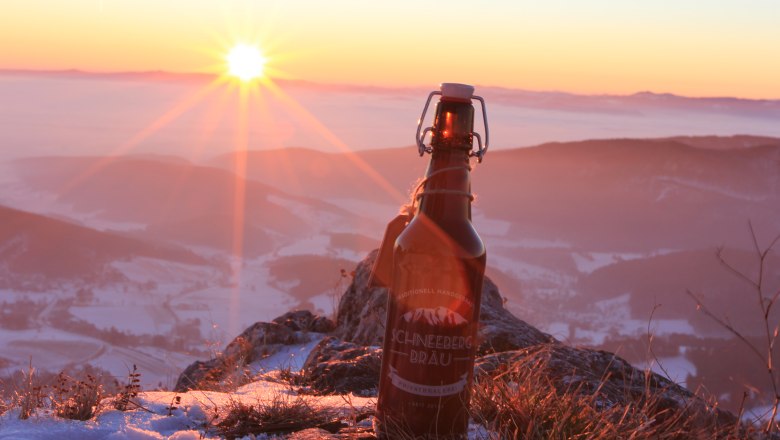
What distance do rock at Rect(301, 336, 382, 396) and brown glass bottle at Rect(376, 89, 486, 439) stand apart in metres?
1.24

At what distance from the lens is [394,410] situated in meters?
2.85

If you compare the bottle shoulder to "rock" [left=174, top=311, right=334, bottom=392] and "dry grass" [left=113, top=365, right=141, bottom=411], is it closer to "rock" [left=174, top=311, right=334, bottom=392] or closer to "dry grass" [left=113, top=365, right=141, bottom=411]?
"dry grass" [left=113, top=365, right=141, bottom=411]

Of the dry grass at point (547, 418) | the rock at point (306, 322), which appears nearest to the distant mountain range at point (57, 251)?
the rock at point (306, 322)

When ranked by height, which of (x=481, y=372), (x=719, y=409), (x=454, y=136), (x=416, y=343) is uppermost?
(x=454, y=136)

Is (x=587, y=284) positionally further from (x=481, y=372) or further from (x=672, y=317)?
(x=481, y=372)

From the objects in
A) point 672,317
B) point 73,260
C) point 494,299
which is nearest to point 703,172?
point 672,317

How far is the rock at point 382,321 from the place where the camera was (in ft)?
17.2

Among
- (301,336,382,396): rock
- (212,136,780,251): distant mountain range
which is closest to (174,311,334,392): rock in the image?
(301,336,382,396): rock

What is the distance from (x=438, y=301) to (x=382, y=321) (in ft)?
10.4

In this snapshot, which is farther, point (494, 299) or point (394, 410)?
point (494, 299)

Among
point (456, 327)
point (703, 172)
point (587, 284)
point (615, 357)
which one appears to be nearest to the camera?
point (456, 327)

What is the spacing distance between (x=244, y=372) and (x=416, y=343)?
205 centimetres

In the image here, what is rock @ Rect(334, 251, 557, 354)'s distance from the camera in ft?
17.2

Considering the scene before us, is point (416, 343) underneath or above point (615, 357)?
above
